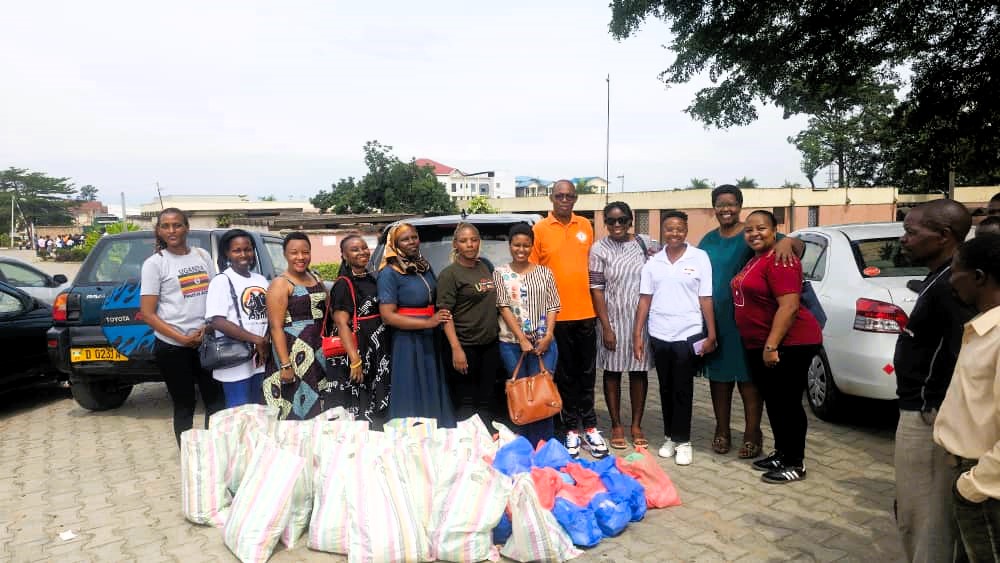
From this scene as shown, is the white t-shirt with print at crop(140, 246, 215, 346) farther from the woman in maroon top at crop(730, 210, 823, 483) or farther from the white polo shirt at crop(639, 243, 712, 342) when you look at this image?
the woman in maroon top at crop(730, 210, 823, 483)

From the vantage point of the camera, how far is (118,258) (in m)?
5.93

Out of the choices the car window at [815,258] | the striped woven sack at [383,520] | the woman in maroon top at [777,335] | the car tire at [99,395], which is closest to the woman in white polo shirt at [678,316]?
the woman in maroon top at [777,335]

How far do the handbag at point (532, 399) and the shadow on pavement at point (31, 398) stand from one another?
196 inches

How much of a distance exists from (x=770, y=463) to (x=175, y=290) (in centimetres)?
397

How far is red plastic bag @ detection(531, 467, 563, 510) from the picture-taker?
3402 mm

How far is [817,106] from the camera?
33.1 feet

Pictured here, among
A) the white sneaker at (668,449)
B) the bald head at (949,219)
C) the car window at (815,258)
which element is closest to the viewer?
the bald head at (949,219)

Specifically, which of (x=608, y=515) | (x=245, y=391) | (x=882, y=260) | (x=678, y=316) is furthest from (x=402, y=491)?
(x=882, y=260)

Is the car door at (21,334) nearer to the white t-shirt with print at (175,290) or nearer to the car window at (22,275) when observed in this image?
the car window at (22,275)

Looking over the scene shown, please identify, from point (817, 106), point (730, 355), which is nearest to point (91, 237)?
point (817, 106)

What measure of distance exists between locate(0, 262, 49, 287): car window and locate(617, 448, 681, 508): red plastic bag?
26.4 ft

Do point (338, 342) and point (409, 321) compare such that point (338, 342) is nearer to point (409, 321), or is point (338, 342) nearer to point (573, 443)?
point (409, 321)

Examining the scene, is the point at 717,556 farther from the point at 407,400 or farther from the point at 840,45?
the point at 840,45

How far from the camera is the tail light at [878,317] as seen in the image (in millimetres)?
4496
